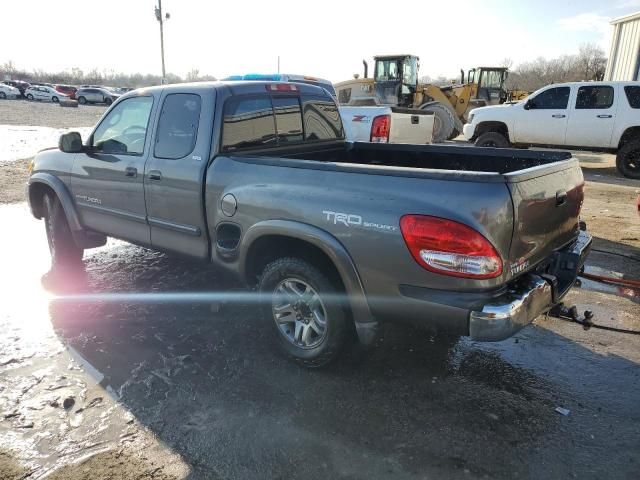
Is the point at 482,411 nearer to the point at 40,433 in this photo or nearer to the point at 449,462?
the point at 449,462

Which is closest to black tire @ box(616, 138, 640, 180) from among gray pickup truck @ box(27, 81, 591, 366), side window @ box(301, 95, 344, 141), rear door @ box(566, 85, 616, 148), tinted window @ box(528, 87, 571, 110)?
rear door @ box(566, 85, 616, 148)

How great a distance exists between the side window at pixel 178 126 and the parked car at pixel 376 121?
4233 millimetres

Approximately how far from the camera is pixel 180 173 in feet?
12.6

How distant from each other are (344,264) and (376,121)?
20.8ft

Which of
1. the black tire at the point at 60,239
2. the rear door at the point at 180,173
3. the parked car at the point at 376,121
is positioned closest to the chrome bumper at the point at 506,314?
the rear door at the point at 180,173

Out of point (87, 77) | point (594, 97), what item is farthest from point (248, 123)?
point (87, 77)

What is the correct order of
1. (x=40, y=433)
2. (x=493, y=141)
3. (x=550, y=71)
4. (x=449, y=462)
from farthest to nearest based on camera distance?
(x=550, y=71), (x=493, y=141), (x=40, y=433), (x=449, y=462)

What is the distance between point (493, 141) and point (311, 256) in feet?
38.2

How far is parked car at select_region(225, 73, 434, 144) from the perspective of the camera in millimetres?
8742

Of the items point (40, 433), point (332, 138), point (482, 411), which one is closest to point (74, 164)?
point (332, 138)

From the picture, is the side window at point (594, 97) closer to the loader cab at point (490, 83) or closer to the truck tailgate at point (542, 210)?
the loader cab at point (490, 83)

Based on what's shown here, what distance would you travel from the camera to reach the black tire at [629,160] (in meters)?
11.6

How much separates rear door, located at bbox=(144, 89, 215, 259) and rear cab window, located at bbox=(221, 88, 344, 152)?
0.18 meters

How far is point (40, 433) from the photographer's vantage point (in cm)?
283
